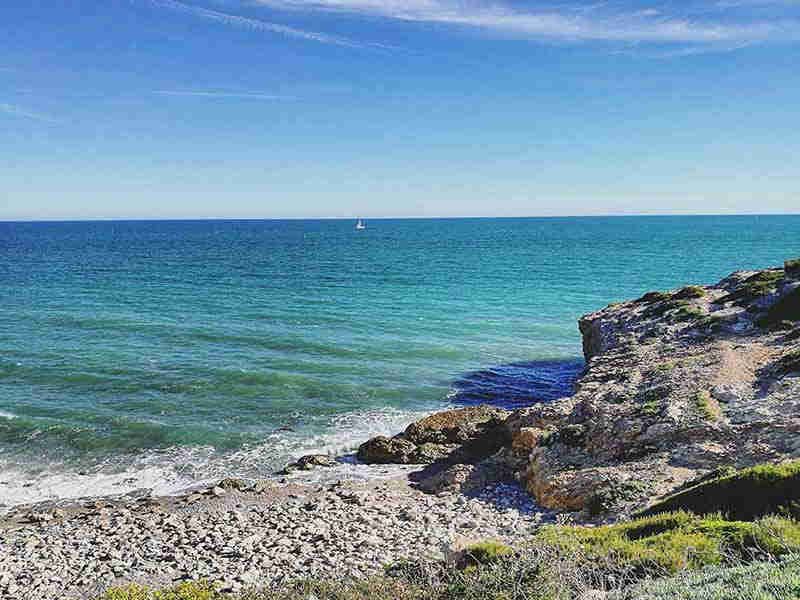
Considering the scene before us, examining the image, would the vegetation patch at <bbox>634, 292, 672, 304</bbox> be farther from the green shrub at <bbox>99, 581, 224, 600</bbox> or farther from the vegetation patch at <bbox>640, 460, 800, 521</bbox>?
the green shrub at <bbox>99, 581, 224, 600</bbox>

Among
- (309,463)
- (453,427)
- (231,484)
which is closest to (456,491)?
(453,427)

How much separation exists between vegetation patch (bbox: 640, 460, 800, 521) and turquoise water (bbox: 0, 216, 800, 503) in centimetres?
1437

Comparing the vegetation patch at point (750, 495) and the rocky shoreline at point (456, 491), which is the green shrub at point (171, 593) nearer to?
the rocky shoreline at point (456, 491)

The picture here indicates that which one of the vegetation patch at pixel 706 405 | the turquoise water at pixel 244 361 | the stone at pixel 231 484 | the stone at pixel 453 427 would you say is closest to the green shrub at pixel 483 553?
the vegetation patch at pixel 706 405

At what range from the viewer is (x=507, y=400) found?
30531 mm

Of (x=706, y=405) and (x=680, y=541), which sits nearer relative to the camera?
(x=680, y=541)

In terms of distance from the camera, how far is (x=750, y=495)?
1241cm

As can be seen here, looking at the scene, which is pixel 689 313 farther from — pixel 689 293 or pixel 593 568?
pixel 593 568

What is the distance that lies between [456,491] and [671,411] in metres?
7.35

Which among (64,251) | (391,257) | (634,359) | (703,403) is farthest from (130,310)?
(64,251)

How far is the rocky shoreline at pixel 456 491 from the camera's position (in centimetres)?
1470

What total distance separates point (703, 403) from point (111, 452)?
21850 mm

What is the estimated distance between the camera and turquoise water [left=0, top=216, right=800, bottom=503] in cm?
2411

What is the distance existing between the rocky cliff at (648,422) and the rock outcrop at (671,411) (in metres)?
0.04
